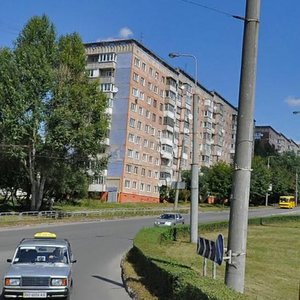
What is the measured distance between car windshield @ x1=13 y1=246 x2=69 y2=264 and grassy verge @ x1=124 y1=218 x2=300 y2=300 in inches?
81.3

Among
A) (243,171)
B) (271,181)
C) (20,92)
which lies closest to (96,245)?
(243,171)

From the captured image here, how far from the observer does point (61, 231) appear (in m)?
36.6

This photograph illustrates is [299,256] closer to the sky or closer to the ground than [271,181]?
closer to the ground

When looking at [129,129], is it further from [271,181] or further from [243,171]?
[243,171]

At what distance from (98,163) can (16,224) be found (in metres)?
13.8

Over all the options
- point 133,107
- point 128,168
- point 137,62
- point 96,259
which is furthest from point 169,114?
point 96,259

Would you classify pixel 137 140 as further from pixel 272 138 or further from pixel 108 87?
pixel 272 138

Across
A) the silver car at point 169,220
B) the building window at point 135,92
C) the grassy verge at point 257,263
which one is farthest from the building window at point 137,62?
the grassy verge at point 257,263

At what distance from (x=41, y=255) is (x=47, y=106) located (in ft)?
124

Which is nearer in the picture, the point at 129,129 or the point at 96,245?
the point at 96,245

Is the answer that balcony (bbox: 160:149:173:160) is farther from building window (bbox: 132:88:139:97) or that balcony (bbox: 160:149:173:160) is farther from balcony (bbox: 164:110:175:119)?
building window (bbox: 132:88:139:97)

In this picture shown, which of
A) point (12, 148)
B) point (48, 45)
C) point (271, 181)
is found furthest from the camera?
point (271, 181)

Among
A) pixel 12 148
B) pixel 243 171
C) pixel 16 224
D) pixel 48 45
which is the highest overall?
pixel 48 45

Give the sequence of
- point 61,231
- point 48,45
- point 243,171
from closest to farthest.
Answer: point 243,171 < point 61,231 < point 48,45
